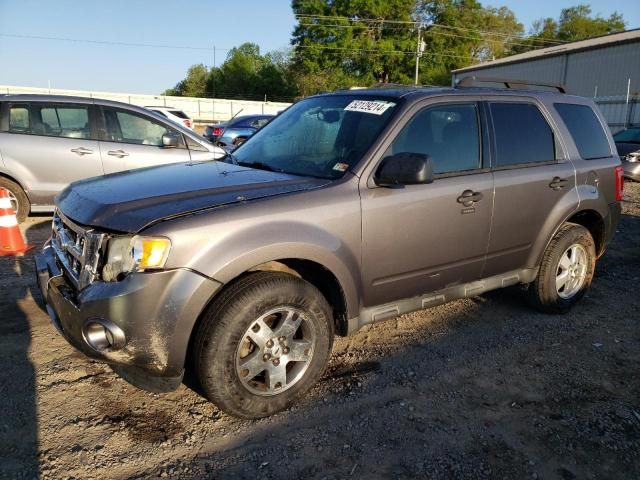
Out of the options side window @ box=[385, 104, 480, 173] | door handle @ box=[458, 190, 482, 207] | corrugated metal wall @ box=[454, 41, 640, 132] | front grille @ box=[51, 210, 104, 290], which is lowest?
front grille @ box=[51, 210, 104, 290]

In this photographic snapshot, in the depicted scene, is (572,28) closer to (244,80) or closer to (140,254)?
(244,80)

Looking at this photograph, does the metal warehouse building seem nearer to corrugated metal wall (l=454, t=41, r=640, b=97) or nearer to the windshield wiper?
corrugated metal wall (l=454, t=41, r=640, b=97)

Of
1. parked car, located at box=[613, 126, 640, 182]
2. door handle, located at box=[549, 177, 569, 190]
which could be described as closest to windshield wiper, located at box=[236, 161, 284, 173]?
door handle, located at box=[549, 177, 569, 190]

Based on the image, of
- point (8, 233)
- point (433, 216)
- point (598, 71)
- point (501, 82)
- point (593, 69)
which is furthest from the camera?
point (593, 69)

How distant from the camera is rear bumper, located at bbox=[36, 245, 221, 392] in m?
2.41

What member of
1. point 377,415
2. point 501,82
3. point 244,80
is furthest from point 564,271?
point 244,80

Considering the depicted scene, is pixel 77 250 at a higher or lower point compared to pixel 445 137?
lower

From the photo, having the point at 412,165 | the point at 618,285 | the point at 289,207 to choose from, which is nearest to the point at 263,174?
the point at 289,207

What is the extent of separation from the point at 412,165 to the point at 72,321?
79.8 inches

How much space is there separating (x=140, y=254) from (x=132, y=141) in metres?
5.08

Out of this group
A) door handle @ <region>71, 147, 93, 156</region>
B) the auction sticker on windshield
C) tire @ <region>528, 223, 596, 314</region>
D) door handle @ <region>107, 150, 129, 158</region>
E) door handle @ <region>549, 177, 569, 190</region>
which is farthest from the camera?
door handle @ <region>107, 150, 129, 158</region>

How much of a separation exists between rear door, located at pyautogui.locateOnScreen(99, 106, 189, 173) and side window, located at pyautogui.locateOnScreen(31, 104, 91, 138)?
23 cm

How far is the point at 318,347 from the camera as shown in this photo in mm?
2982

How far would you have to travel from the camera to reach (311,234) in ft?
9.29
